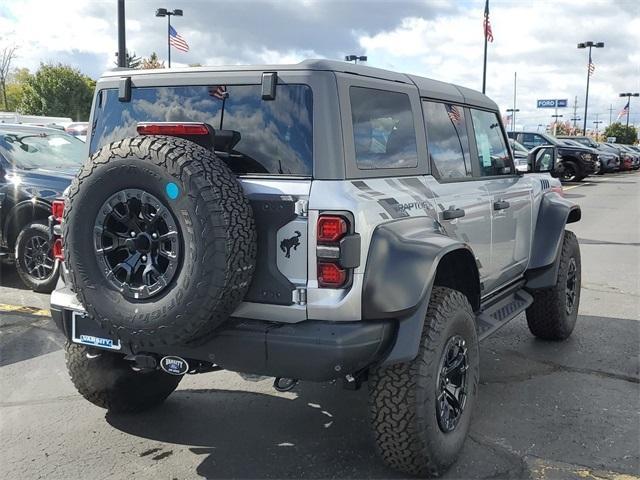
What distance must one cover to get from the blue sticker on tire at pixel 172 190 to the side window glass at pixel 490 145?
93.7 inches

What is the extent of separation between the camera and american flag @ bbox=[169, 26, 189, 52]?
21316mm

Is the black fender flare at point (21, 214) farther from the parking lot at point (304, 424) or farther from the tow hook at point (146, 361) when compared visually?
the tow hook at point (146, 361)

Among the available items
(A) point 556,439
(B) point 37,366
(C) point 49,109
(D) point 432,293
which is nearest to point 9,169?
(B) point 37,366

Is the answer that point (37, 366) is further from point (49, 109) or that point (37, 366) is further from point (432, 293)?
point (49, 109)

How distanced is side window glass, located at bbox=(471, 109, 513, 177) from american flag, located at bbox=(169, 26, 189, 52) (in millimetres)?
18385

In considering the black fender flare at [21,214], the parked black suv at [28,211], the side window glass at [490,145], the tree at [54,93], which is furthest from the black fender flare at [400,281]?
the tree at [54,93]

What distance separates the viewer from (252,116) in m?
3.05

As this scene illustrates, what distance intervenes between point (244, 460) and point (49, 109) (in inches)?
1609

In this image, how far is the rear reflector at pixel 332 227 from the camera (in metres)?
2.72

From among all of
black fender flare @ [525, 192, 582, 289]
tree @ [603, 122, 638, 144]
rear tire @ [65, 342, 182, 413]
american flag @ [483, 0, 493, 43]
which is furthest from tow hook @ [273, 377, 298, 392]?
tree @ [603, 122, 638, 144]

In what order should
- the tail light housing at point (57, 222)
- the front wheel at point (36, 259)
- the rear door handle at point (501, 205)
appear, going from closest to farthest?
the tail light housing at point (57, 222), the rear door handle at point (501, 205), the front wheel at point (36, 259)

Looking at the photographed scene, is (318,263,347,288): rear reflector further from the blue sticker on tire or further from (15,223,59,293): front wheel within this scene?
(15,223,59,293): front wheel

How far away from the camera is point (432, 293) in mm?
3215

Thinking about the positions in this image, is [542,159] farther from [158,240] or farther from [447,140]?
[158,240]
